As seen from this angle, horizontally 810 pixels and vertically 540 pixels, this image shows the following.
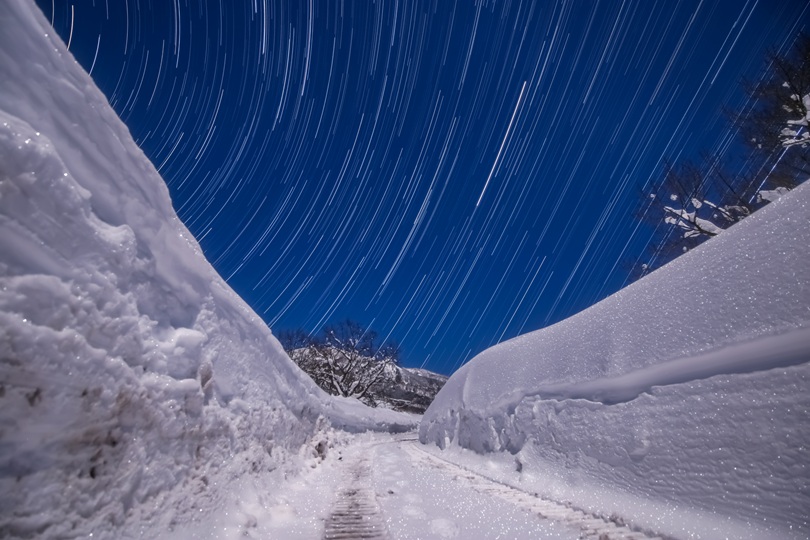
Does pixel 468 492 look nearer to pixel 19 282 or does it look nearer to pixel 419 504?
pixel 419 504

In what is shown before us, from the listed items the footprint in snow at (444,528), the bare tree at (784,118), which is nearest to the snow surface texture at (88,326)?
the footprint in snow at (444,528)

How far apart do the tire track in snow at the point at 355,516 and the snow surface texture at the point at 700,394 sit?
2.19 metres

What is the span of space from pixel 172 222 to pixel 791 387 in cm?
494

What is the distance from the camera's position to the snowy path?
2773mm

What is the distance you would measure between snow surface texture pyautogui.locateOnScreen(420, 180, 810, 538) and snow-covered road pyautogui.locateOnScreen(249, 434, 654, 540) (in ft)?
1.61

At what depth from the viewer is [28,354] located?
1.50 meters

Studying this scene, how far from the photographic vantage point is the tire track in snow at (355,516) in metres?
2.75

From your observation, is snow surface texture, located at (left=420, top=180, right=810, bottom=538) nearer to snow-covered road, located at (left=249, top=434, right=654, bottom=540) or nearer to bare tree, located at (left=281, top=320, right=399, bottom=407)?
snow-covered road, located at (left=249, top=434, right=654, bottom=540)

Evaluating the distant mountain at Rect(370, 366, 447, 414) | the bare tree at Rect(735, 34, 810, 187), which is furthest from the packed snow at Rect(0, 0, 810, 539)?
the distant mountain at Rect(370, 366, 447, 414)

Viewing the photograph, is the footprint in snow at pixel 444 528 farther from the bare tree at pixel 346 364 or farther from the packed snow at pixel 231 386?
the bare tree at pixel 346 364

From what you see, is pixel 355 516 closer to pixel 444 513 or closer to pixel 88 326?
pixel 444 513

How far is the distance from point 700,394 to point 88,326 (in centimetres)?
447

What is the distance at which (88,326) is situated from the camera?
184 centimetres

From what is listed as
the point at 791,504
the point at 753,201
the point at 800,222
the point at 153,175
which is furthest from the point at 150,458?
the point at 753,201
